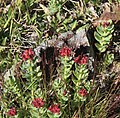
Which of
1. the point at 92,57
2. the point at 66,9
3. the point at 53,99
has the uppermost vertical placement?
the point at 66,9

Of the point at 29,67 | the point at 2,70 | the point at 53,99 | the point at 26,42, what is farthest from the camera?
the point at 26,42

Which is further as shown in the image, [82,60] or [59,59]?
[59,59]

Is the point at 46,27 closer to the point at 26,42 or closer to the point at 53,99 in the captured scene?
the point at 26,42

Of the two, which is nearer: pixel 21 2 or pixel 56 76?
pixel 56 76

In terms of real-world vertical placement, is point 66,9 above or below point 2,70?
above

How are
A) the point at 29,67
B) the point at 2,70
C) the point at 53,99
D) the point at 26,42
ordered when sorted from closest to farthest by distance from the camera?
the point at 29,67, the point at 53,99, the point at 2,70, the point at 26,42

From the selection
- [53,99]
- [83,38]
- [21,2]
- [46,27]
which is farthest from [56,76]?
[21,2]
